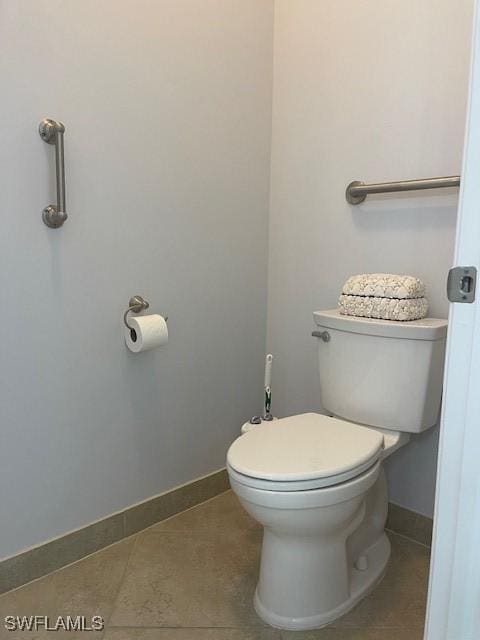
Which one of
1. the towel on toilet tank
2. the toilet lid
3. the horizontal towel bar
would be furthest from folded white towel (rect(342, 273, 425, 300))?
the toilet lid

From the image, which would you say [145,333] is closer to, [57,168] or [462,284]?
[57,168]

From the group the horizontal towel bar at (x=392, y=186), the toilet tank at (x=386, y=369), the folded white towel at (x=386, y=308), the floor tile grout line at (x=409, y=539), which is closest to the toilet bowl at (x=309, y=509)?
the toilet tank at (x=386, y=369)

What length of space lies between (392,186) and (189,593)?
1.38m

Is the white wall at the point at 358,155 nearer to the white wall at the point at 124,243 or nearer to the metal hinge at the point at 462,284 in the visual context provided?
the white wall at the point at 124,243

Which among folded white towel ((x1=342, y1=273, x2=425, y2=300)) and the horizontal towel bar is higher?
the horizontal towel bar

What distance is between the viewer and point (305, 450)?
129 cm

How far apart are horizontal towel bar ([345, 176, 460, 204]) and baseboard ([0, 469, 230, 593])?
3.86 feet

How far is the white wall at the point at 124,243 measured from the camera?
134 cm

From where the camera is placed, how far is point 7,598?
1395 mm

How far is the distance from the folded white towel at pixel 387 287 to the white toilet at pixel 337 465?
0.09m

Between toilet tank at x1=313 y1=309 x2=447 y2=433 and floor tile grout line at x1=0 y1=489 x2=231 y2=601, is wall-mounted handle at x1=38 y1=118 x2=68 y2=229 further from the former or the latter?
floor tile grout line at x1=0 y1=489 x2=231 y2=601

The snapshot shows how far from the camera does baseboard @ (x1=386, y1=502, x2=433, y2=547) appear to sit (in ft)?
5.48

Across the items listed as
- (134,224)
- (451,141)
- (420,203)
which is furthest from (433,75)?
(134,224)

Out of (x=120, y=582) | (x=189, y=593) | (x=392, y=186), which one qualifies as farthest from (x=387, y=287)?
(x=120, y=582)
